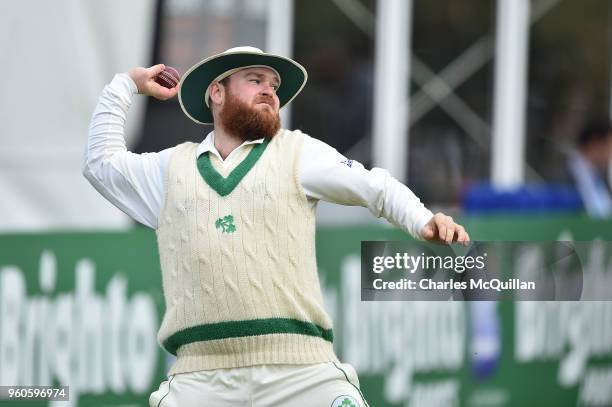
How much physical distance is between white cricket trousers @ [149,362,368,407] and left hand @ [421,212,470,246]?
631 millimetres

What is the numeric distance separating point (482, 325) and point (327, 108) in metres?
2.48

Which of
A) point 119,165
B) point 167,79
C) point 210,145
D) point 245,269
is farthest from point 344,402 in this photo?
point 167,79

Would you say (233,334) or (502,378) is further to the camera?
(502,378)

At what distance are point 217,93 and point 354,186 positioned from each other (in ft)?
1.91

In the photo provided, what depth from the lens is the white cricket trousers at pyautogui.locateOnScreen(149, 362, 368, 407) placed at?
4.69 meters

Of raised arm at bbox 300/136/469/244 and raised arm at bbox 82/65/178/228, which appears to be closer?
raised arm at bbox 300/136/469/244

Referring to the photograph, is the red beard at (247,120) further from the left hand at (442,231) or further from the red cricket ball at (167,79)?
the left hand at (442,231)

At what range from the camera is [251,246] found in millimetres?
4637

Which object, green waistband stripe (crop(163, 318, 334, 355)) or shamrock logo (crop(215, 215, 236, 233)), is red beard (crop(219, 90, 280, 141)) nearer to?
shamrock logo (crop(215, 215, 236, 233))

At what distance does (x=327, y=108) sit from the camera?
10602 millimetres

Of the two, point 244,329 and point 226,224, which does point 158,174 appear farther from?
point 244,329

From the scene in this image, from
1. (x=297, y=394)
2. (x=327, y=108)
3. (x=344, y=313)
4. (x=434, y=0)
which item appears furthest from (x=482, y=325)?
(x=297, y=394)

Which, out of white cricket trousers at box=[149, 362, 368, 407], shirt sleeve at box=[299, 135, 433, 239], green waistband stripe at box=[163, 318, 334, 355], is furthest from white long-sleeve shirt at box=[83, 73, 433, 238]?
white cricket trousers at box=[149, 362, 368, 407]

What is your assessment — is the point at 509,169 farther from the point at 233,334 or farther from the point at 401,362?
the point at 233,334
